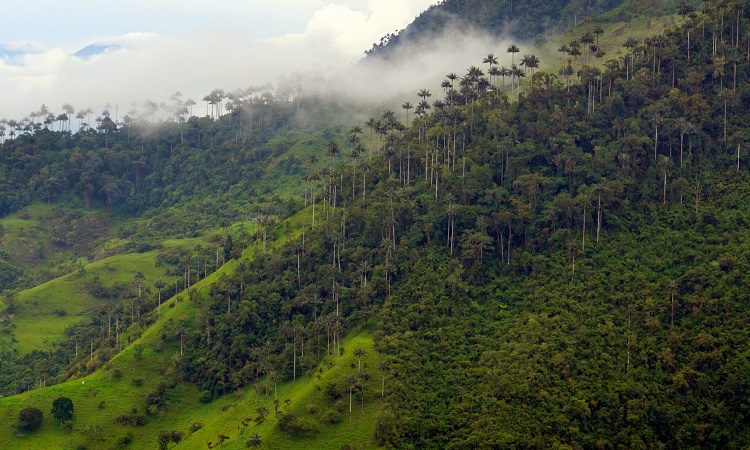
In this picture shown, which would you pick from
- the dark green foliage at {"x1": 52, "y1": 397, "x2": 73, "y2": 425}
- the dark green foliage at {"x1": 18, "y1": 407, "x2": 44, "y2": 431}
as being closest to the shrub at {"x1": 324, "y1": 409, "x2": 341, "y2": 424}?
the dark green foliage at {"x1": 52, "y1": 397, "x2": 73, "y2": 425}

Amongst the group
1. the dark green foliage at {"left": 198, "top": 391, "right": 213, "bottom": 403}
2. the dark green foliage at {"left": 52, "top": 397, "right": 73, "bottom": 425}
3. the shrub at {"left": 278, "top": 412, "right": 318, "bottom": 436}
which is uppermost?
the shrub at {"left": 278, "top": 412, "right": 318, "bottom": 436}

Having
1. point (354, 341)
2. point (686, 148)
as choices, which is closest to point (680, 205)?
point (686, 148)

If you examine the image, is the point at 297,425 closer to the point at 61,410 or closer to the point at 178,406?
the point at 178,406

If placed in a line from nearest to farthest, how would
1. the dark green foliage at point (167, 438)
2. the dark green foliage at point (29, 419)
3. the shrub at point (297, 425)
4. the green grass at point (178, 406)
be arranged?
the shrub at point (297, 425) → the green grass at point (178, 406) → the dark green foliage at point (167, 438) → the dark green foliage at point (29, 419)

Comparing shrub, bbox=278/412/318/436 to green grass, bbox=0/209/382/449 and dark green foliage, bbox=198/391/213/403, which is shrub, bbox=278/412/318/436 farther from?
dark green foliage, bbox=198/391/213/403

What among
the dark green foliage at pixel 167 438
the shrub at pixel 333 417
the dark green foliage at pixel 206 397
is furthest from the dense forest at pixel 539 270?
the dark green foliage at pixel 167 438

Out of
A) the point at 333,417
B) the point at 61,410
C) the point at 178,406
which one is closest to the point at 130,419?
the point at 178,406

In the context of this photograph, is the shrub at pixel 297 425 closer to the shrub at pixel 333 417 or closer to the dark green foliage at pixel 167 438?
the shrub at pixel 333 417
